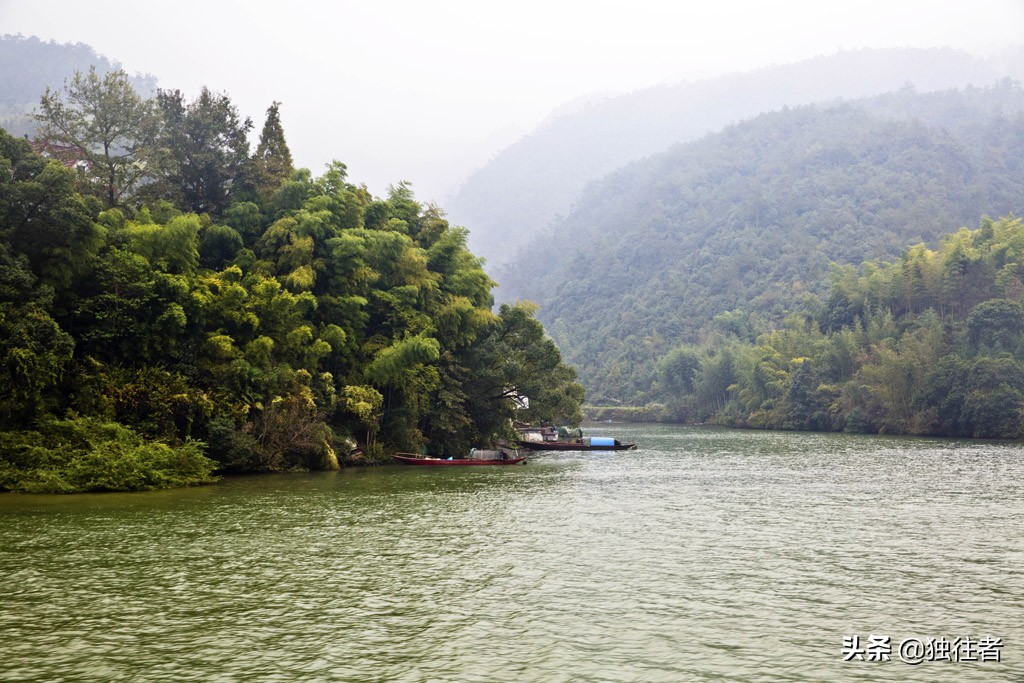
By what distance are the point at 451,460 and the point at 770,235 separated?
133 meters

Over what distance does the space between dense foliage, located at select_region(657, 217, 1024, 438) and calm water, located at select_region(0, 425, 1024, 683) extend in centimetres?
3826

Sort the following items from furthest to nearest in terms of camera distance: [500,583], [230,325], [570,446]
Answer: [570,446] < [230,325] < [500,583]

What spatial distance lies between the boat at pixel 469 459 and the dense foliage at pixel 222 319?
103cm

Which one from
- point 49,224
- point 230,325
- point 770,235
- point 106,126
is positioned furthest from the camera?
point 770,235

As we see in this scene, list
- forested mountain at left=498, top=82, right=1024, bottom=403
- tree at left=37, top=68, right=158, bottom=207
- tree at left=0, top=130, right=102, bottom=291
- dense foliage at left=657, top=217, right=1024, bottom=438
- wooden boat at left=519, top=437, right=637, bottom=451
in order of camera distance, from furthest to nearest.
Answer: forested mountain at left=498, top=82, right=1024, bottom=403
dense foliage at left=657, top=217, right=1024, bottom=438
wooden boat at left=519, top=437, right=637, bottom=451
tree at left=37, top=68, right=158, bottom=207
tree at left=0, top=130, right=102, bottom=291

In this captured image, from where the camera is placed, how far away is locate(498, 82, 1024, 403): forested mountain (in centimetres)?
14200

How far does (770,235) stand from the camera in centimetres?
16325

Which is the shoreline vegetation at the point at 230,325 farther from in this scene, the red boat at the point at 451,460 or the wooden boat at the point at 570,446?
the wooden boat at the point at 570,446

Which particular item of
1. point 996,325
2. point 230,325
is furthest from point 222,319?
point 996,325

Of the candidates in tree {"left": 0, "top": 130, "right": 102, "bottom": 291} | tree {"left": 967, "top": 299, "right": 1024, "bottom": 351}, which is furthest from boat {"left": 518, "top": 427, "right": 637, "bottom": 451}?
tree {"left": 967, "top": 299, "right": 1024, "bottom": 351}

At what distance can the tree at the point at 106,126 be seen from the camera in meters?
A: 44.6

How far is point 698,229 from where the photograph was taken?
597ft

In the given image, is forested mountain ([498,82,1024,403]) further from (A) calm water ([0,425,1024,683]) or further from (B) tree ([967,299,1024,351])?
(A) calm water ([0,425,1024,683])

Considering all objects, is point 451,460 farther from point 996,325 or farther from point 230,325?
point 996,325
